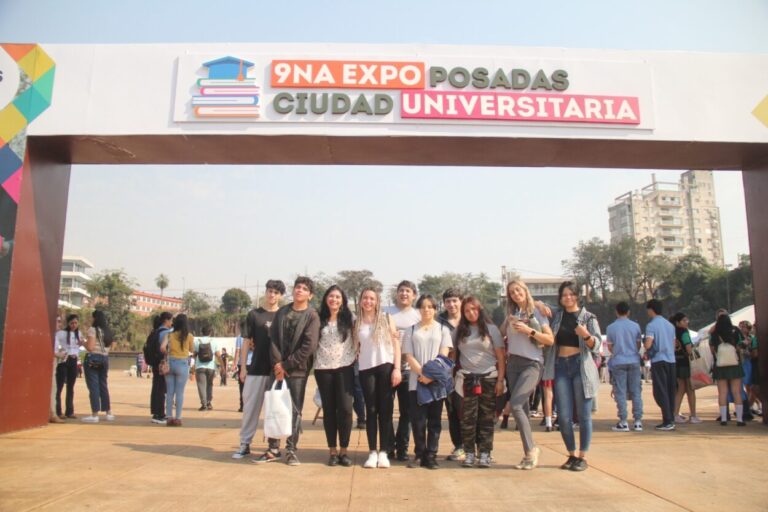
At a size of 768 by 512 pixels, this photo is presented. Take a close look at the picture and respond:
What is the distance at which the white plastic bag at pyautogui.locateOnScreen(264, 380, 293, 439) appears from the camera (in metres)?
4.91

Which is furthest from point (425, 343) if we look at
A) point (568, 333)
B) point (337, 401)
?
A: point (568, 333)

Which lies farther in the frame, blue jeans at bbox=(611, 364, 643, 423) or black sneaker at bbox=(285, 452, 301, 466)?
blue jeans at bbox=(611, 364, 643, 423)

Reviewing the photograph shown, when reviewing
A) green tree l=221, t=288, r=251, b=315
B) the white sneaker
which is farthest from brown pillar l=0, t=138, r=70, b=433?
green tree l=221, t=288, r=251, b=315

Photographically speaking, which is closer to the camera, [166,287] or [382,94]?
[382,94]

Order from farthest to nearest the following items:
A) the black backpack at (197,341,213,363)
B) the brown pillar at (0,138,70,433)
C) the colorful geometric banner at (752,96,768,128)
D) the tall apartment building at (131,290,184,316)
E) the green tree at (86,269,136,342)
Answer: the tall apartment building at (131,290,184,316)
the green tree at (86,269,136,342)
the black backpack at (197,341,213,363)
the colorful geometric banner at (752,96,768,128)
the brown pillar at (0,138,70,433)

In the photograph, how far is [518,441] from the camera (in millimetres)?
6531

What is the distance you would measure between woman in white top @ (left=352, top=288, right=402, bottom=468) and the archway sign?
2.95 meters

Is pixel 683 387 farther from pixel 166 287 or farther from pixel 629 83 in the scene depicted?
pixel 166 287

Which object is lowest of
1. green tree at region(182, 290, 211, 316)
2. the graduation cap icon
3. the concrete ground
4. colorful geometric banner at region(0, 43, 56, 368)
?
the concrete ground

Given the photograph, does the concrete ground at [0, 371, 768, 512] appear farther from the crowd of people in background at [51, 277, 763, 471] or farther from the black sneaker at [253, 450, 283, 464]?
the crowd of people in background at [51, 277, 763, 471]

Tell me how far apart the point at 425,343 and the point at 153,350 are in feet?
17.0

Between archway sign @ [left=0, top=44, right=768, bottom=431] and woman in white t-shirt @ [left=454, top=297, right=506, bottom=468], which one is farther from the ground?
archway sign @ [left=0, top=44, right=768, bottom=431]

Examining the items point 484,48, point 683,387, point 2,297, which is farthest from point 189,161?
point 683,387

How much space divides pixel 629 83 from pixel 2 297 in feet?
27.4
